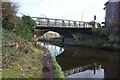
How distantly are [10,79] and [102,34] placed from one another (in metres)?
47.4

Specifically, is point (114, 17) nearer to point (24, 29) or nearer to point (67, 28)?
point (67, 28)

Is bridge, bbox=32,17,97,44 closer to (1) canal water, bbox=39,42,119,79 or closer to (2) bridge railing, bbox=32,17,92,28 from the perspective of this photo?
(2) bridge railing, bbox=32,17,92,28

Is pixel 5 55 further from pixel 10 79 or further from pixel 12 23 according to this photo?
pixel 12 23

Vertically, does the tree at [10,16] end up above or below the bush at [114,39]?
above

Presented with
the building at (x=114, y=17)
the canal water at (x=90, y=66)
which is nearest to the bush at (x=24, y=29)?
the canal water at (x=90, y=66)

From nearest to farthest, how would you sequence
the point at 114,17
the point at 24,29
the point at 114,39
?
1. the point at 24,29
2. the point at 114,39
3. the point at 114,17

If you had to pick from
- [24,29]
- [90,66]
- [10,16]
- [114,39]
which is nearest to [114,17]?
[114,39]

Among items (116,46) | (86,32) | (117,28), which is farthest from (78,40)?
(116,46)

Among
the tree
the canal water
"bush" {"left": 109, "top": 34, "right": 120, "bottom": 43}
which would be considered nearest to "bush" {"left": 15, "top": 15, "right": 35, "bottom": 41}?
the tree

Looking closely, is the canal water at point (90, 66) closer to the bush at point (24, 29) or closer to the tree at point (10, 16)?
the bush at point (24, 29)

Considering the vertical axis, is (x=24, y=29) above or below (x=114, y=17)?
below

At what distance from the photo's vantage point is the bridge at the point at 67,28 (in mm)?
50422

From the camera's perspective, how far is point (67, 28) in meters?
58.4

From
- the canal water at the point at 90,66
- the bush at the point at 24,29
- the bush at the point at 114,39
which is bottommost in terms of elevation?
the canal water at the point at 90,66
